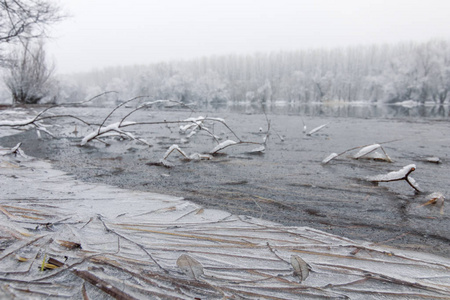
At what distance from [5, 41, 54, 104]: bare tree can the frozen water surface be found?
2423 cm

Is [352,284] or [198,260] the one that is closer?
[352,284]

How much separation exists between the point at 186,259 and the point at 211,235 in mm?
350

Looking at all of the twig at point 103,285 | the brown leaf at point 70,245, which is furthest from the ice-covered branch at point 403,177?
the brown leaf at point 70,245

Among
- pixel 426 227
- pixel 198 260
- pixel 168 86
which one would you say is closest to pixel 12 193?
pixel 198 260

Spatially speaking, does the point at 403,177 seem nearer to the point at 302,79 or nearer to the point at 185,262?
the point at 185,262

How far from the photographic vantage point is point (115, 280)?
1.31 meters

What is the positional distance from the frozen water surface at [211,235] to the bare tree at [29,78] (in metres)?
24.2

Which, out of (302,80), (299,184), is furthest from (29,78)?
(302,80)

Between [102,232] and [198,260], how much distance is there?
76cm

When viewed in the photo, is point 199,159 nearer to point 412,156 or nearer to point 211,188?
point 211,188

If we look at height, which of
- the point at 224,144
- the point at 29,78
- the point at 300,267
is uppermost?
the point at 29,78

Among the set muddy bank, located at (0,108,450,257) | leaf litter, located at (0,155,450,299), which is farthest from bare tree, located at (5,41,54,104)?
leaf litter, located at (0,155,450,299)

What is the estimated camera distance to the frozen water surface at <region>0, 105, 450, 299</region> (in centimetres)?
131

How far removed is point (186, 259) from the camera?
1.51m
